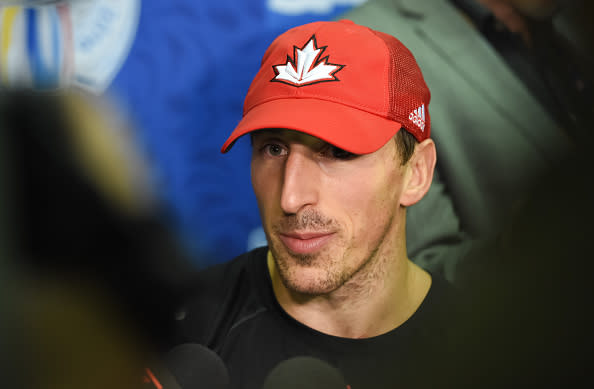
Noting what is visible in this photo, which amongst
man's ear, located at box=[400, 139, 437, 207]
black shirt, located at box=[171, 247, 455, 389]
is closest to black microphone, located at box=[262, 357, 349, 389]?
black shirt, located at box=[171, 247, 455, 389]

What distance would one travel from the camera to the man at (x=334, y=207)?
0.66 meters

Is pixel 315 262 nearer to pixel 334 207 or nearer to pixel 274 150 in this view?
pixel 334 207

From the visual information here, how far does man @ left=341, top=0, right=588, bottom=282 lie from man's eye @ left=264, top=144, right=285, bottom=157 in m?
0.47

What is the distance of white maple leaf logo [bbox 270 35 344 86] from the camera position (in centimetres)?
68

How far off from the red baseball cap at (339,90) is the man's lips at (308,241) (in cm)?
14

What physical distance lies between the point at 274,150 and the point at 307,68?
140mm

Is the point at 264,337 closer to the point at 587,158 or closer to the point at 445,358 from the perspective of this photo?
the point at 445,358

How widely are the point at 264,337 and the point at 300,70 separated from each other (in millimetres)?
443

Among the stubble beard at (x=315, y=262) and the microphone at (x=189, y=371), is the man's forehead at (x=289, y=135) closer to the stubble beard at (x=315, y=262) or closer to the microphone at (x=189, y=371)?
the stubble beard at (x=315, y=262)

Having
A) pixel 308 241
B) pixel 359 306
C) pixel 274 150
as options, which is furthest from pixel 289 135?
pixel 359 306

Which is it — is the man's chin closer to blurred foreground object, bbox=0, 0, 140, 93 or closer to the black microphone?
the black microphone

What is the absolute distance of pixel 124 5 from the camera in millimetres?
972

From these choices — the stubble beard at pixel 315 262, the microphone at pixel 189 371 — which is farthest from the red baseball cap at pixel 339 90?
the microphone at pixel 189 371

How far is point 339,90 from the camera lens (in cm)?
67
